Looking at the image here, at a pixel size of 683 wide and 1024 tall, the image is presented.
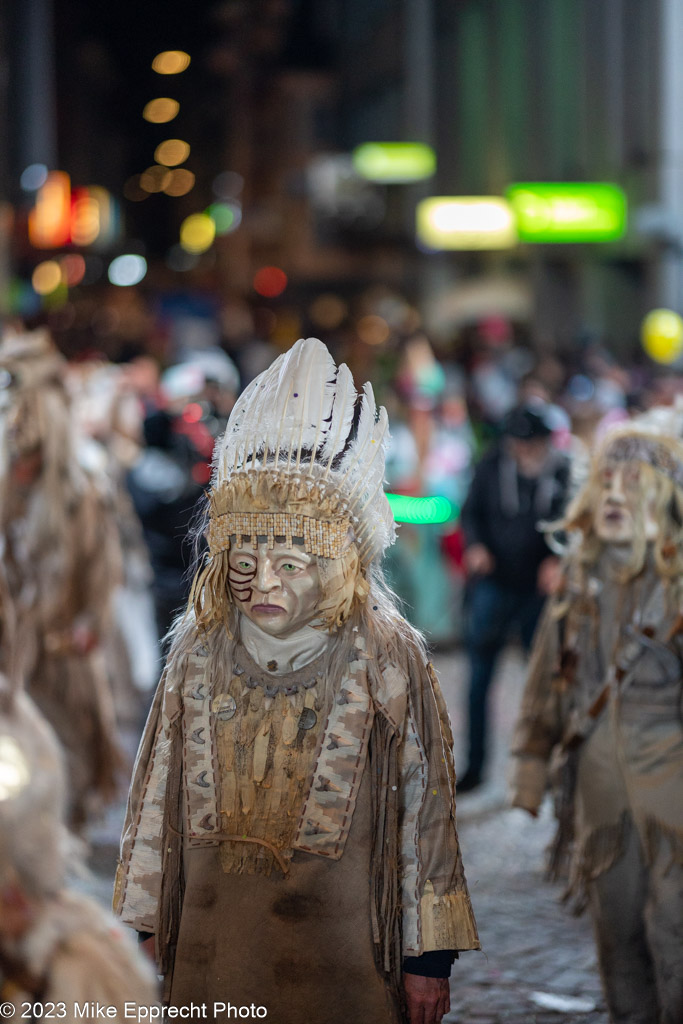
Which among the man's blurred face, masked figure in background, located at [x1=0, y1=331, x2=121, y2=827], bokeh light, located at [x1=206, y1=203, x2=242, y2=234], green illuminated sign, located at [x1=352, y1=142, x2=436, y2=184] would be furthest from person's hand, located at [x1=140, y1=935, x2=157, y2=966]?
bokeh light, located at [x1=206, y1=203, x2=242, y2=234]

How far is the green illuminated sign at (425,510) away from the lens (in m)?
10.9

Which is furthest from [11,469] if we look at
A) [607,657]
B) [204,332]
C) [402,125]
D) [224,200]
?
[224,200]

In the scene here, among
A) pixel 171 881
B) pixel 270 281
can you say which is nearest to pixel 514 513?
pixel 171 881

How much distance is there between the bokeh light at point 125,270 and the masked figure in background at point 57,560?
2314 cm

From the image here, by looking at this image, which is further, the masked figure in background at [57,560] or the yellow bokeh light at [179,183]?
the yellow bokeh light at [179,183]

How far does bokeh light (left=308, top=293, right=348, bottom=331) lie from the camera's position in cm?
5205

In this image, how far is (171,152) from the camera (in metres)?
24.0

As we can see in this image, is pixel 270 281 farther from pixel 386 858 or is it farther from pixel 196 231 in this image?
pixel 386 858

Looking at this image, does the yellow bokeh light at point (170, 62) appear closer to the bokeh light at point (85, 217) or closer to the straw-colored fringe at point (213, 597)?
the bokeh light at point (85, 217)

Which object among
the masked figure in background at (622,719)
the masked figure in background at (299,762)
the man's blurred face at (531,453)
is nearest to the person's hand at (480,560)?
the man's blurred face at (531,453)

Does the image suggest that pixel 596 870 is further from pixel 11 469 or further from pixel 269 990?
pixel 11 469

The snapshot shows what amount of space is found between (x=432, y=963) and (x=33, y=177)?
1626 centimetres

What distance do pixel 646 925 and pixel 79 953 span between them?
2895 mm

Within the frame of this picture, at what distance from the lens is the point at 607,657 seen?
4812 mm
